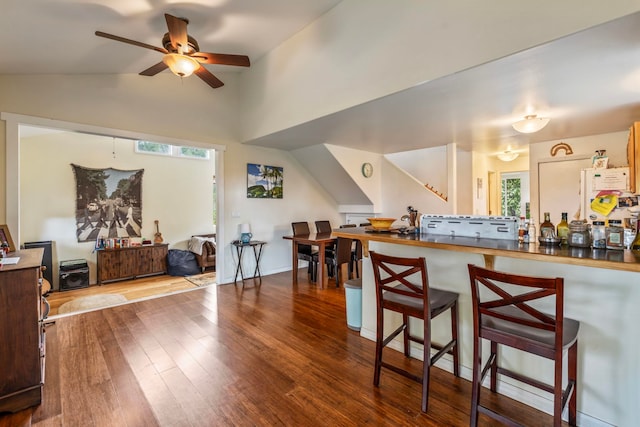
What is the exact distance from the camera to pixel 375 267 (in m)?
2.06

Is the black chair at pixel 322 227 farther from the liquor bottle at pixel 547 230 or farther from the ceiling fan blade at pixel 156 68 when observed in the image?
the liquor bottle at pixel 547 230

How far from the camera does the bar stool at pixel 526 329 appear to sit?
1.29 meters

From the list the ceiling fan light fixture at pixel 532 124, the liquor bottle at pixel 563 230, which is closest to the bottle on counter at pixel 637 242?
the liquor bottle at pixel 563 230

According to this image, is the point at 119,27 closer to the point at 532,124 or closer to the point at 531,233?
the point at 531,233

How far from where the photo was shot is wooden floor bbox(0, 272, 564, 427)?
174cm

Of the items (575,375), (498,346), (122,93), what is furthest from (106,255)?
(575,375)

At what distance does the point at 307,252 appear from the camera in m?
4.78

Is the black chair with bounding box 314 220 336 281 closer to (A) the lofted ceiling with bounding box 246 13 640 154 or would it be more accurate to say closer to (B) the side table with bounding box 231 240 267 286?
(B) the side table with bounding box 231 240 267 286

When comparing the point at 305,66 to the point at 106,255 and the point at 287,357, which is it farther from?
the point at 106,255

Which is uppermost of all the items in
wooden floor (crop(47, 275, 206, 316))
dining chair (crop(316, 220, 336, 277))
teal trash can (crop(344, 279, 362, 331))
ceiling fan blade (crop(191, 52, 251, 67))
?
ceiling fan blade (crop(191, 52, 251, 67))

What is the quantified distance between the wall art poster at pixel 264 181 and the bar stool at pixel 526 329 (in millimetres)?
4004

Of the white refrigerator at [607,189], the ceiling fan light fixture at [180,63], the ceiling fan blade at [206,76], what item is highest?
the ceiling fan blade at [206,76]

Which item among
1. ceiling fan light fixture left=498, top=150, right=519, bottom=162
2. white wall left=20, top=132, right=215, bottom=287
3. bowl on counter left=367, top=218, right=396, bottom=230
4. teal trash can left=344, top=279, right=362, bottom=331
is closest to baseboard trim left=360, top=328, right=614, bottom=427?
teal trash can left=344, top=279, right=362, bottom=331

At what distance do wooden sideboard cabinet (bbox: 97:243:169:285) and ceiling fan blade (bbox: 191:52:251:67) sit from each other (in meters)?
4.43
